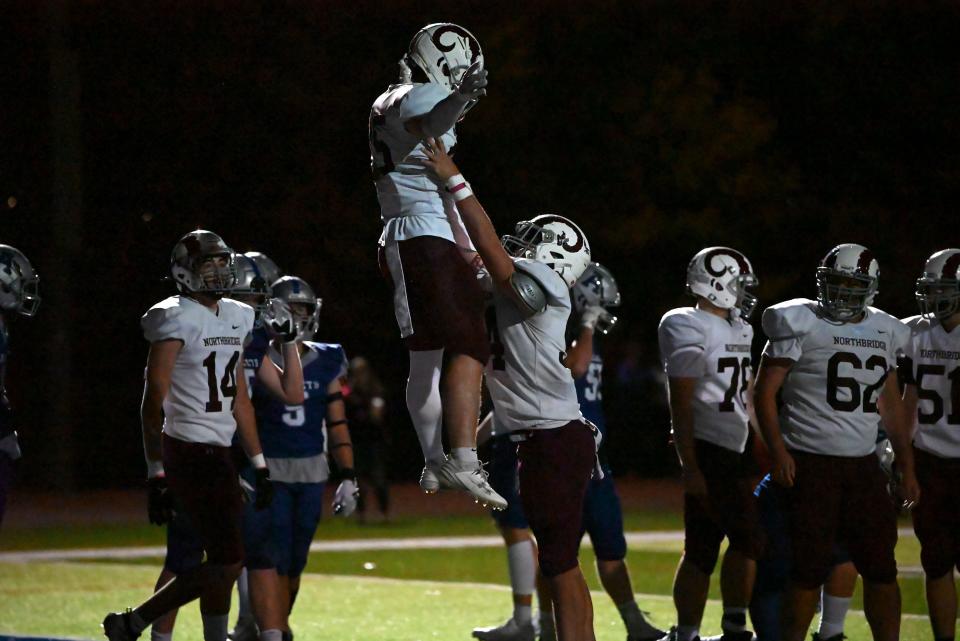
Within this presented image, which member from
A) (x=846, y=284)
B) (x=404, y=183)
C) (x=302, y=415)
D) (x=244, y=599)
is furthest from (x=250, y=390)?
(x=846, y=284)

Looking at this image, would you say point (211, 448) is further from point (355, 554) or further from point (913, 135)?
point (913, 135)

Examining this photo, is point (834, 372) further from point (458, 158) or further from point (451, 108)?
point (458, 158)

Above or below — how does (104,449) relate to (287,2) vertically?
below

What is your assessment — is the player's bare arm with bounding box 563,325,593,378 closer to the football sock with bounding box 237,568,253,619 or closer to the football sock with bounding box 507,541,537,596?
the football sock with bounding box 507,541,537,596

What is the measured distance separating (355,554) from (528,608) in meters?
5.91

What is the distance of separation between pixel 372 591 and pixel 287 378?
414 centimetres

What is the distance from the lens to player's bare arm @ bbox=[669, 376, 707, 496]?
8.62 meters

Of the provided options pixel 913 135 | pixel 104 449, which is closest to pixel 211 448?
pixel 104 449

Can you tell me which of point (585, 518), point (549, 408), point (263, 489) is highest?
point (549, 408)

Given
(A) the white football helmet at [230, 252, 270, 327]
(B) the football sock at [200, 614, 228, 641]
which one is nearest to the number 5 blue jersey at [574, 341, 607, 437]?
(A) the white football helmet at [230, 252, 270, 327]

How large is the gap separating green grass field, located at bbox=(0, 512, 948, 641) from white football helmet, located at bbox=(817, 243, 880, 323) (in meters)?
2.99

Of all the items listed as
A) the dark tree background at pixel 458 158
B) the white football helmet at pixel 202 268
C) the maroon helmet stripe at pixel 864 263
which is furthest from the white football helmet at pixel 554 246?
the dark tree background at pixel 458 158

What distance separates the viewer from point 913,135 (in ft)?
86.9

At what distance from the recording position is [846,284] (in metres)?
7.93
